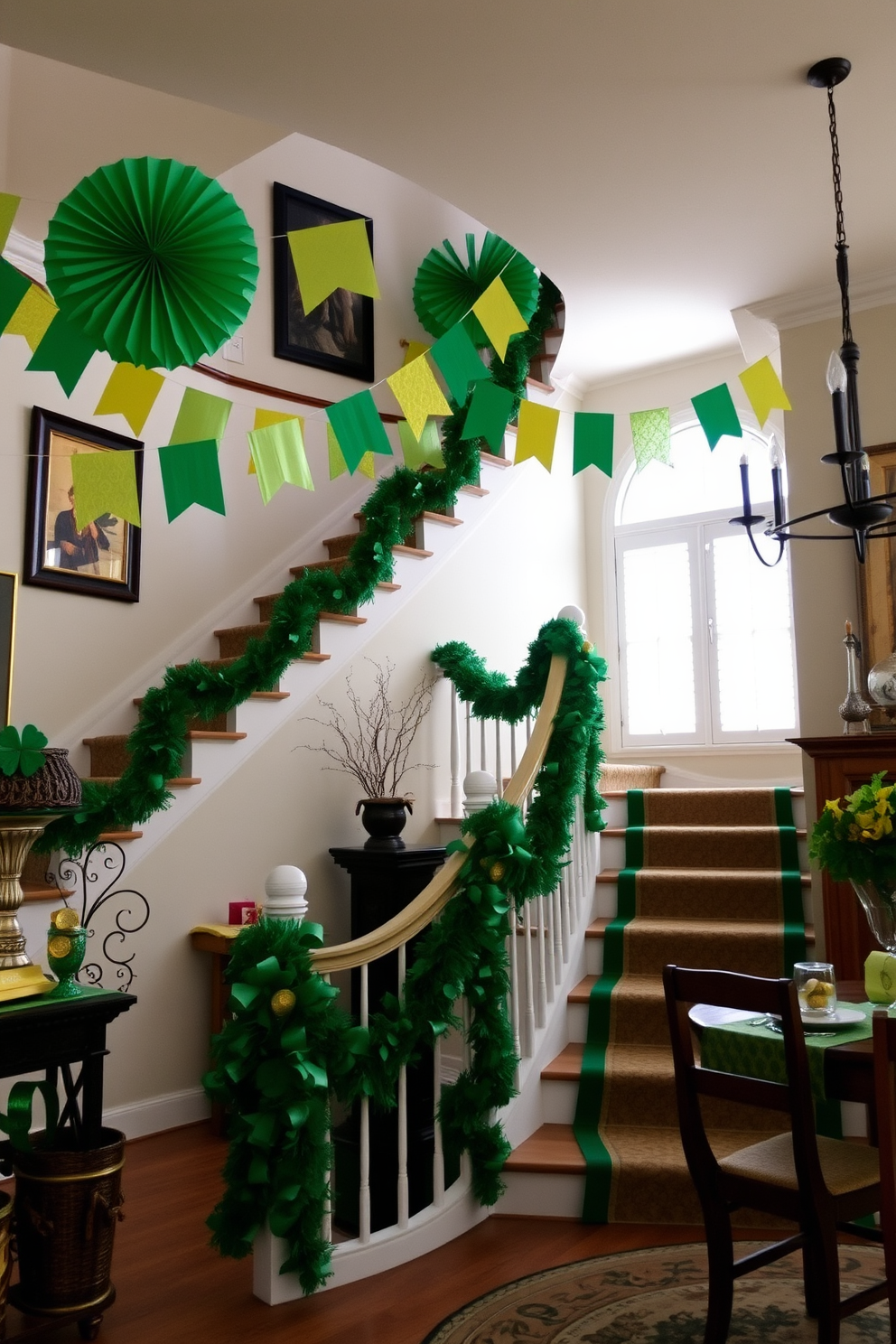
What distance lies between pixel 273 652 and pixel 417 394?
1.86 m

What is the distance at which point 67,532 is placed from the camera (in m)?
4.25

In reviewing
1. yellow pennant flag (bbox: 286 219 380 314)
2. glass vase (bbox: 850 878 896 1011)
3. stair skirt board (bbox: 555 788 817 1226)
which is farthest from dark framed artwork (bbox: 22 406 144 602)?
glass vase (bbox: 850 878 896 1011)

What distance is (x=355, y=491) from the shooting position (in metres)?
5.95

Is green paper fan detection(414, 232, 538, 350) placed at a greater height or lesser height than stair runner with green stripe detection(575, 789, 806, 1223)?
greater

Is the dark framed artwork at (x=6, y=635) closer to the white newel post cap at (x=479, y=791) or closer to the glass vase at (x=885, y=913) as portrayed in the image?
the white newel post cap at (x=479, y=791)

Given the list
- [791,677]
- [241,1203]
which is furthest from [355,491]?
[241,1203]

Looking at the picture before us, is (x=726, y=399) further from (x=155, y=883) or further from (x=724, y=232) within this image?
(x=155, y=883)

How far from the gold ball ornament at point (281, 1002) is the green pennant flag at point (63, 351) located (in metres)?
1.42

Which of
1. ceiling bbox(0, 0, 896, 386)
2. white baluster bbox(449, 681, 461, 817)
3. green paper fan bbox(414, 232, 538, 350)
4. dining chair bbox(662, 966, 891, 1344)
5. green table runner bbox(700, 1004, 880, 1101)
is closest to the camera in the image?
dining chair bbox(662, 966, 891, 1344)

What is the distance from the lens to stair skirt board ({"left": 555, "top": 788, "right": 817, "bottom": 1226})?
9.83 ft

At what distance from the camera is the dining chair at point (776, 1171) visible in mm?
2090

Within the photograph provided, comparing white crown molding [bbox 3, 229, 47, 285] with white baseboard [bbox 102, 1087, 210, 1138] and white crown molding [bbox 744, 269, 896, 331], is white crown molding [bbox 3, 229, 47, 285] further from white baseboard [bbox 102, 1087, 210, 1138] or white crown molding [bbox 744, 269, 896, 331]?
white baseboard [bbox 102, 1087, 210, 1138]

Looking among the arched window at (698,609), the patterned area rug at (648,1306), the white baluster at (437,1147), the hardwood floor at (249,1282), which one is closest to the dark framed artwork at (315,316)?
the arched window at (698,609)

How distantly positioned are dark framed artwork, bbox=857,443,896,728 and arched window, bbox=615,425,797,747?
1663 mm
